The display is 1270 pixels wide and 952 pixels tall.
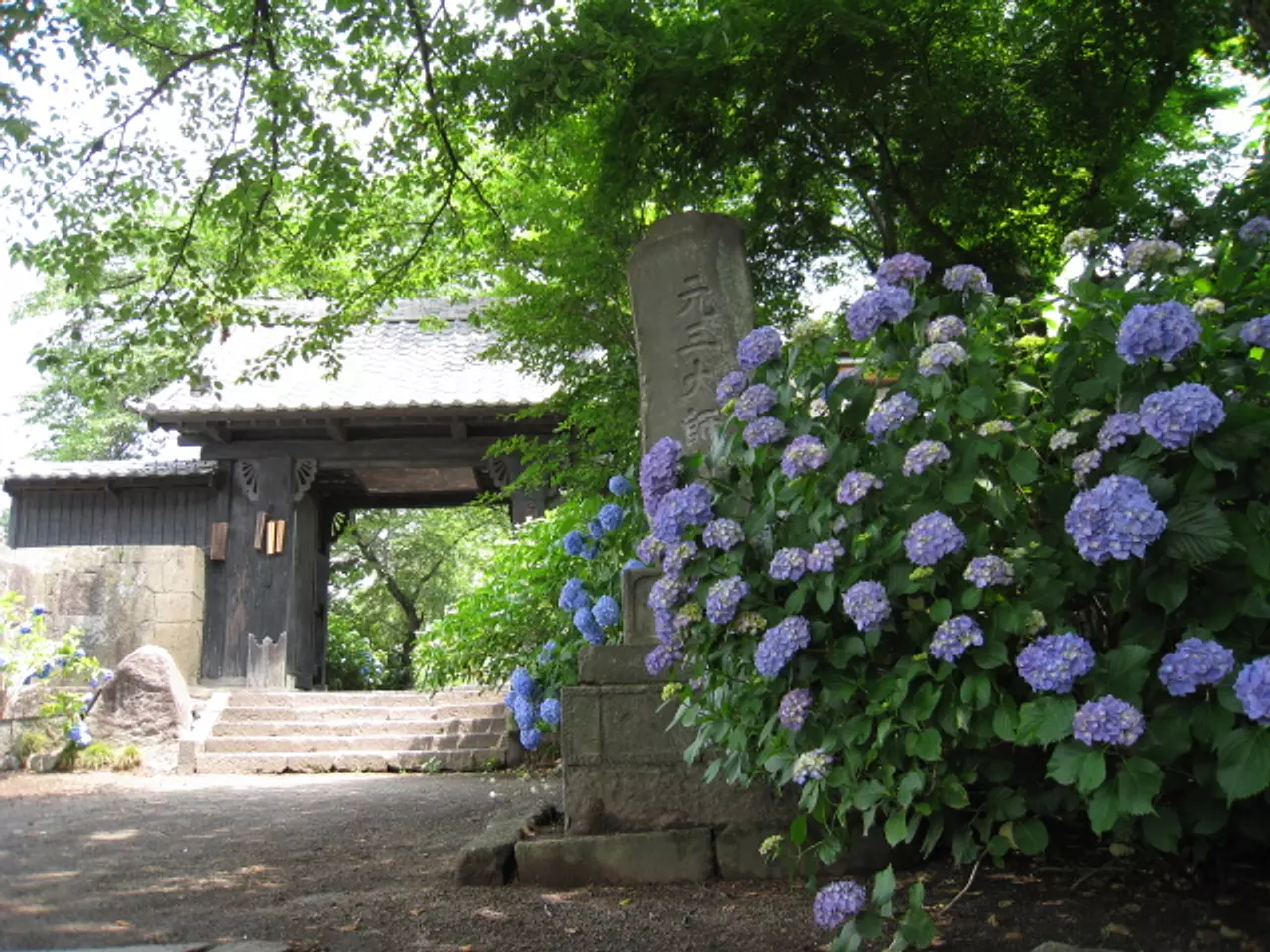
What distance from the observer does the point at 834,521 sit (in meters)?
2.61

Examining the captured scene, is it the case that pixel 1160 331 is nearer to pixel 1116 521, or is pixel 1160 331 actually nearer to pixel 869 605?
pixel 1116 521

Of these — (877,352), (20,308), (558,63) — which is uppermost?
(20,308)

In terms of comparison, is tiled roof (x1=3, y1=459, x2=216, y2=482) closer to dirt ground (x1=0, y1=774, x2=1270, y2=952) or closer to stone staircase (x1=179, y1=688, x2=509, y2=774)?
stone staircase (x1=179, y1=688, x2=509, y2=774)

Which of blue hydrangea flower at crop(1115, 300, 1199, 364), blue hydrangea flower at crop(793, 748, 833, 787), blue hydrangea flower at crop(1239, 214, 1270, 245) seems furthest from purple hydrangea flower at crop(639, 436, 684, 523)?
blue hydrangea flower at crop(1239, 214, 1270, 245)

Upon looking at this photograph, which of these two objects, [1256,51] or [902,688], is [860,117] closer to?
[1256,51]

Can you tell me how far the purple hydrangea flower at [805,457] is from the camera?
2.58 meters

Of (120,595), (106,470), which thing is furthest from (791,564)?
(106,470)

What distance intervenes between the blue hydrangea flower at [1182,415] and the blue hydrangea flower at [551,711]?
471 cm

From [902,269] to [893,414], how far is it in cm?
53

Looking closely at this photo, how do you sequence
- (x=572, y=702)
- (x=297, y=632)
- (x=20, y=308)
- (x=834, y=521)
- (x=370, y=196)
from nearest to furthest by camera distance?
(x=834, y=521), (x=572, y=702), (x=370, y=196), (x=297, y=632), (x=20, y=308)

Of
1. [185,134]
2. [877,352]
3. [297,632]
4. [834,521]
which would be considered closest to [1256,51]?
[877,352]

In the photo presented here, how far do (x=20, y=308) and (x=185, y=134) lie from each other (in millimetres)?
17201

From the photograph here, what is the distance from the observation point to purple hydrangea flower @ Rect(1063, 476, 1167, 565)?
2.07m

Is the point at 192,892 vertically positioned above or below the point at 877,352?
below
